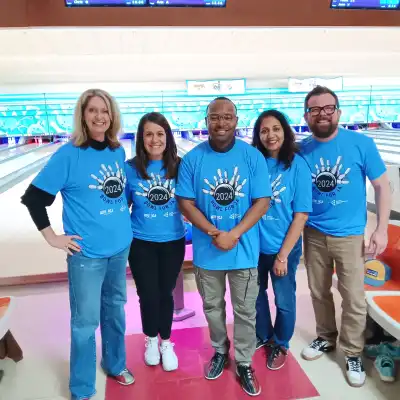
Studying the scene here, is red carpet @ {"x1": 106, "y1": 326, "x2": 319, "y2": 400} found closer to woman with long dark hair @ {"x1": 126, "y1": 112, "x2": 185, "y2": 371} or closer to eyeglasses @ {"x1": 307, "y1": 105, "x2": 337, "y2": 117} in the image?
woman with long dark hair @ {"x1": 126, "y1": 112, "x2": 185, "y2": 371}

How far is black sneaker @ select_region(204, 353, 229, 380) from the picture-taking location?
1.75 m

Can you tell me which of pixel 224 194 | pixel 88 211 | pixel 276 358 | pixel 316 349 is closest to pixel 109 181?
pixel 88 211

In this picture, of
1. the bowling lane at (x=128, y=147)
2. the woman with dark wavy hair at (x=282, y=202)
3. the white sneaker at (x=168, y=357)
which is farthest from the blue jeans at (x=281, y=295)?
the bowling lane at (x=128, y=147)

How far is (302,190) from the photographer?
162 cm

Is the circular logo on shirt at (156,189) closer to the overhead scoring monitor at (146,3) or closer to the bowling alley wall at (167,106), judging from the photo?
the overhead scoring monitor at (146,3)

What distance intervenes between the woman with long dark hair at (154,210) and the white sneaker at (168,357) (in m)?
0.27

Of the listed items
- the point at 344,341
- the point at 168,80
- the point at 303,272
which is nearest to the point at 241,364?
the point at 344,341

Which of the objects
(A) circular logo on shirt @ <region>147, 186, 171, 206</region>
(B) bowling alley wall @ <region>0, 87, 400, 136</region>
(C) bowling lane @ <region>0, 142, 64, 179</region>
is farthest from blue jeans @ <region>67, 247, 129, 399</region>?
(B) bowling alley wall @ <region>0, 87, 400, 136</region>

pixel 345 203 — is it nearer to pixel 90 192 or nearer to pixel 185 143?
pixel 90 192

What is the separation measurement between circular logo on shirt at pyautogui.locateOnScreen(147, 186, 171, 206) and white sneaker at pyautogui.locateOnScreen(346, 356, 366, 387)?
1118 mm

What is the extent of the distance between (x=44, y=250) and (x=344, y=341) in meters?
2.65

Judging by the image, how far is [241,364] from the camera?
5.58 feet

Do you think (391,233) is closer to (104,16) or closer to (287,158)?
(287,158)

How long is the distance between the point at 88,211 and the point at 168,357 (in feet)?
2.78
